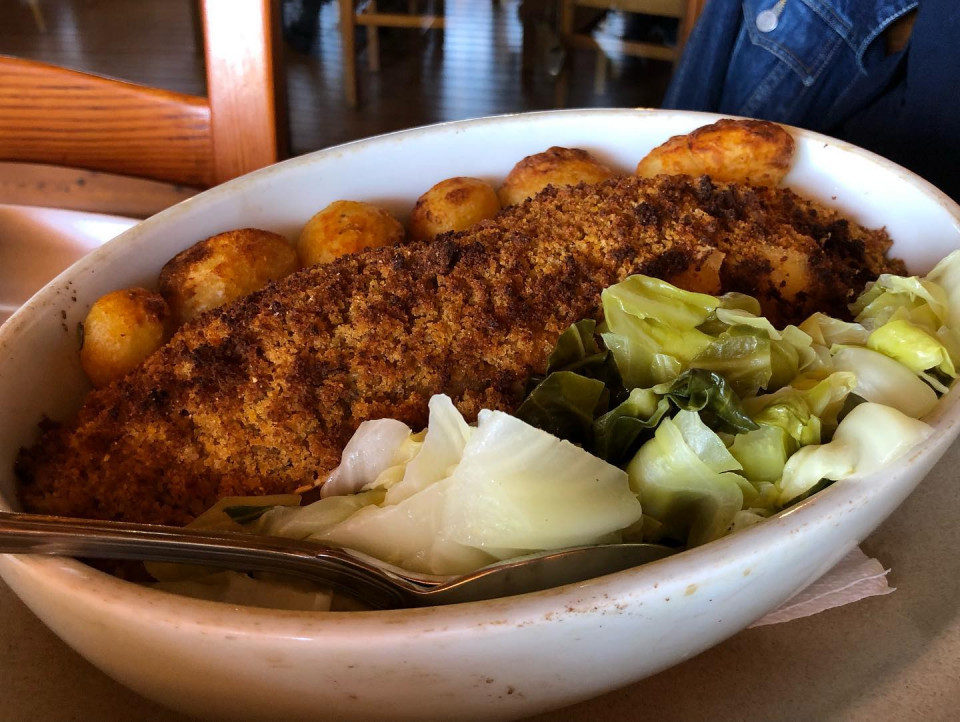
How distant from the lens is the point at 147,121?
1.09 m

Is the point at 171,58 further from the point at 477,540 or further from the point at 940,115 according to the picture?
the point at 477,540

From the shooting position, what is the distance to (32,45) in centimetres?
340

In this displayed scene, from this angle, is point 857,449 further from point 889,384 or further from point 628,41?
point 628,41

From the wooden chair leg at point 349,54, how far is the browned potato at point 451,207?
2.34m

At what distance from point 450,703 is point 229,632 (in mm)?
140

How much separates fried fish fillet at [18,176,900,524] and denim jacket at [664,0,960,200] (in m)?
0.60

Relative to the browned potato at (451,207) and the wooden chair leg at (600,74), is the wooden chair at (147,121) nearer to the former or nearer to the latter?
the browned potato at (451,207)

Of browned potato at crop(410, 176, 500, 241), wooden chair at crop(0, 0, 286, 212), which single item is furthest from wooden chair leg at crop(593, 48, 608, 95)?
browned potato at crop(410, 176, 500, 241)

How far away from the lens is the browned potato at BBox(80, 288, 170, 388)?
70 centimetres

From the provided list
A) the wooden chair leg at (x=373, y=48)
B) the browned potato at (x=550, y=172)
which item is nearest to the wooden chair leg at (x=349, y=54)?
the wooden chair leg at (x=373, y=48)

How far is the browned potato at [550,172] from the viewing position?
893 millimetres

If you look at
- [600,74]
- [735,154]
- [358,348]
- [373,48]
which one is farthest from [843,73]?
[373,48]

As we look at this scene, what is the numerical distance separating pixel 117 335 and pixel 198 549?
32 cm

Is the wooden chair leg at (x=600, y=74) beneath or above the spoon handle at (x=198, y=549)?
beneath
